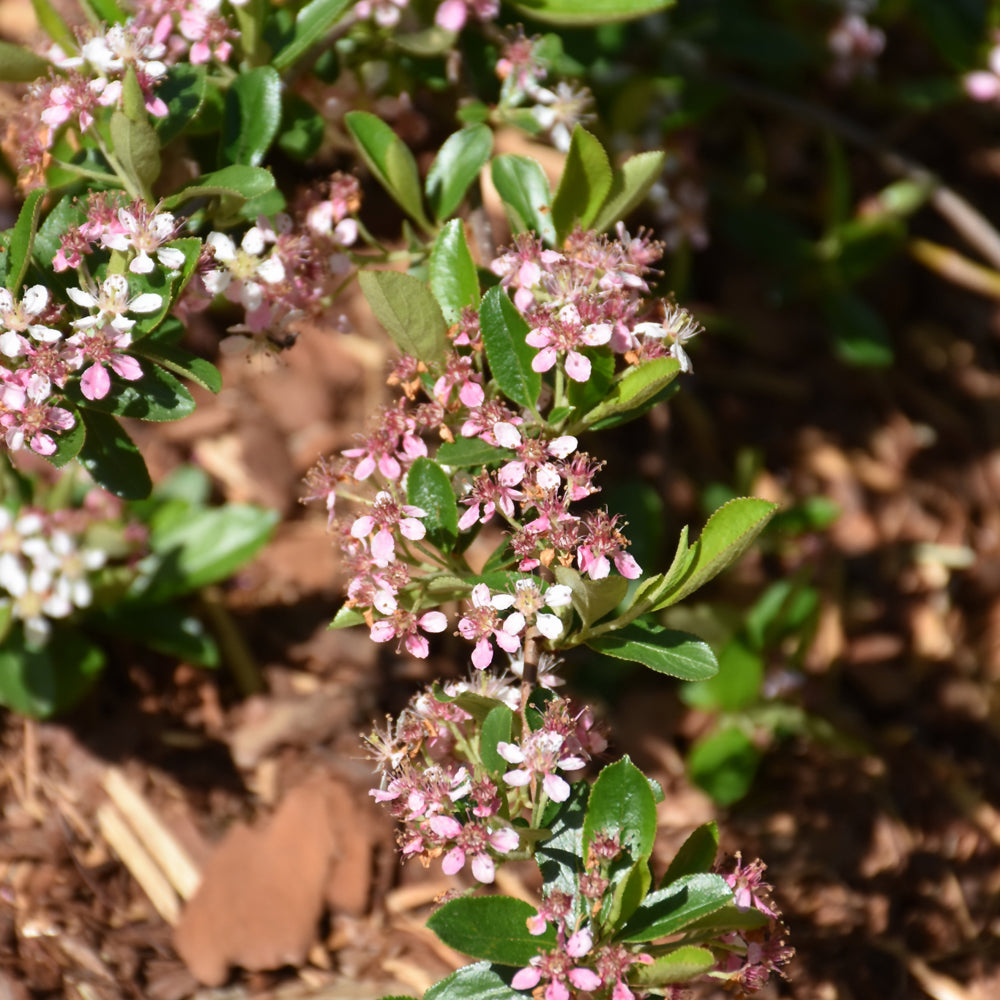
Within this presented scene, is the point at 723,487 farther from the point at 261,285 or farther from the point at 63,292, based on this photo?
the point at 63,292

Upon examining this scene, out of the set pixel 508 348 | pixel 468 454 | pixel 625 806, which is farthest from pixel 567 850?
pixel 508 348

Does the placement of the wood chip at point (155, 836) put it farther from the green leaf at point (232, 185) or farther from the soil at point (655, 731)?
the green leaf at point (232, 185)

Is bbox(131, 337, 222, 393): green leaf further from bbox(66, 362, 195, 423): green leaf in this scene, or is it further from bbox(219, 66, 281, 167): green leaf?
bbox(219, 66, 281, 167): green leaf

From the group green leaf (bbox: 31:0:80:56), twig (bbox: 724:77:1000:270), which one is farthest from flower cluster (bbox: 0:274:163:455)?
twig (bbox: 724:77:1000:270)

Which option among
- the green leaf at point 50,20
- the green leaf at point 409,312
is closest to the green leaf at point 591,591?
→ the green leaf at point 409,312

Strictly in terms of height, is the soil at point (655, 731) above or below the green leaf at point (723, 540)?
below

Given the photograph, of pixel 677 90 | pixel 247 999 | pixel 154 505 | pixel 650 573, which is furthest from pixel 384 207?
pixel 247 999

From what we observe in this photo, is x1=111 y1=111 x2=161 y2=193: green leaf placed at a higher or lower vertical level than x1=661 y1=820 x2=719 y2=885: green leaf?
higher
